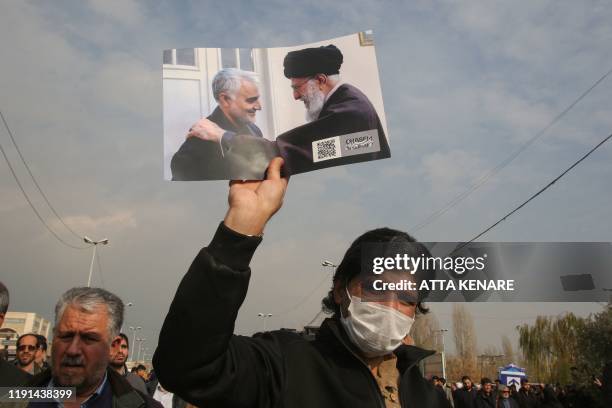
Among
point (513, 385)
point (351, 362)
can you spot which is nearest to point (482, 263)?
point (351, 362)

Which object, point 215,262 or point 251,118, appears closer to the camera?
point 215,262

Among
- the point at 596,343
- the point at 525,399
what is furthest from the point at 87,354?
the point at 596,343

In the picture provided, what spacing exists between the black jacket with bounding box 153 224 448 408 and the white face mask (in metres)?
0.05

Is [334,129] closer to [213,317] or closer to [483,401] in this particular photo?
[213,317]

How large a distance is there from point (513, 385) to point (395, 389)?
16.6 meters

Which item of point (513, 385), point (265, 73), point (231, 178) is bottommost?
point (513, 385)

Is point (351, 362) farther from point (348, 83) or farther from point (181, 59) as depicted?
point (181, 59)

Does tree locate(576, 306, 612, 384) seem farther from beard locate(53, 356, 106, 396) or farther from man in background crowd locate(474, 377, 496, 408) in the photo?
beard locate(53, 356, 106, 396)

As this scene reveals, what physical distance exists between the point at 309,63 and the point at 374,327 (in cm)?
106

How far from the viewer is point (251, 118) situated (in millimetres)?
2043

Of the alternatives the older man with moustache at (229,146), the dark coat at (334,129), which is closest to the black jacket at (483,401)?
the dark coat at (334,129)

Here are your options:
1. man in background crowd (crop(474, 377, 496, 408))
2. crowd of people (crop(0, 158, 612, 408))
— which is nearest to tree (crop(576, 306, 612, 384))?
man in background crowd (crop(474, 377, 496, 408))

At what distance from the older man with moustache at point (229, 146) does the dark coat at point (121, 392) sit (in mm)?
1593

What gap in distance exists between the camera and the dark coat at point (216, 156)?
1864 mm
